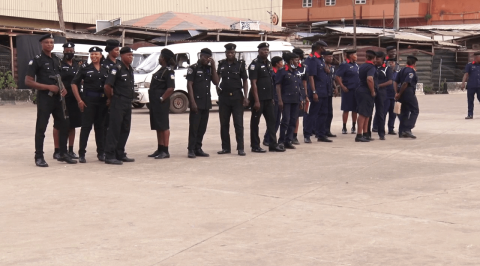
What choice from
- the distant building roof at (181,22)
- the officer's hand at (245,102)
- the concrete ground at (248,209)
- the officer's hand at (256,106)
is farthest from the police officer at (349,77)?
the distant building roof at (181,22)

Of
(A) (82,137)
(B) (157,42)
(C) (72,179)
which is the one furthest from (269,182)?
(B) (157,42)

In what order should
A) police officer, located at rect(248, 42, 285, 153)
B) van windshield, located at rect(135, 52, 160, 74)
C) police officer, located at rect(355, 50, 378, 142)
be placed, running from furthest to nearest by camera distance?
van windshield, located at rect(135, 52, 160, 74), police officer, located at rect(355, 50, 378, 142), police officer, located at rect(248, 42, 285, 153)

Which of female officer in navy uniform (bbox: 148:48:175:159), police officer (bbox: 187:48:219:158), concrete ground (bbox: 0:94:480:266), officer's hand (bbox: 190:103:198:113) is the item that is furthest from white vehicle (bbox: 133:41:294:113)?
female officer in navy uniform (bbox: 148:48:175:159)

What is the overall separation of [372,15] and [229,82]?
159 ft

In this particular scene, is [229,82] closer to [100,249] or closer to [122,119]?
[122,119]

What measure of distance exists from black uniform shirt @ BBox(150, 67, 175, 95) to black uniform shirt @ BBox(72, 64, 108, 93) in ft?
2.89

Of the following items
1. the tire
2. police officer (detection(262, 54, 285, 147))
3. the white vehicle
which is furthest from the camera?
the tire

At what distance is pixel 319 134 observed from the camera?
13.6 metres

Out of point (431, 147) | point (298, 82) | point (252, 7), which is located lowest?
point (431, 147)

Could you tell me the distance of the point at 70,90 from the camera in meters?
10.5

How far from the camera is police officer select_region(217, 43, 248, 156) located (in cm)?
1134

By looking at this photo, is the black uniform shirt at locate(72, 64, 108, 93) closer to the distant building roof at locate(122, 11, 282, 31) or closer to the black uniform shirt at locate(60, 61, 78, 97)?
the black uniform shirt at locate(60, 61, 78, 97)

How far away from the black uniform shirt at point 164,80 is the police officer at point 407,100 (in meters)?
5.28

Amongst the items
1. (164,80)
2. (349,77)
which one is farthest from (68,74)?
(349,77)
